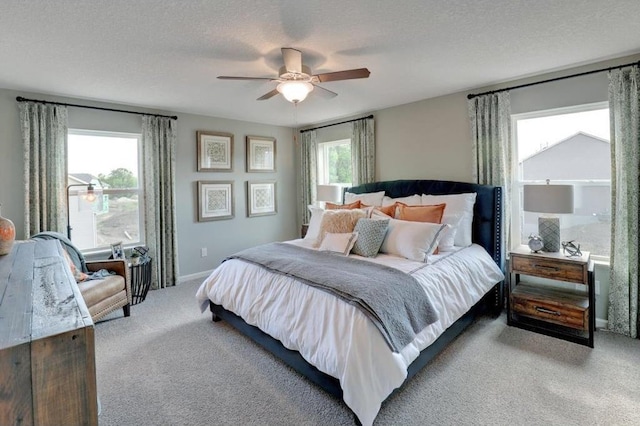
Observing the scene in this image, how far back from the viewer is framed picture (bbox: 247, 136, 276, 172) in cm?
530

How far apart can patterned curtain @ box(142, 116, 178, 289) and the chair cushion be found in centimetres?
99

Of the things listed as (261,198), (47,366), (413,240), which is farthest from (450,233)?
(261,198)

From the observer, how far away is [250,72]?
298 cm

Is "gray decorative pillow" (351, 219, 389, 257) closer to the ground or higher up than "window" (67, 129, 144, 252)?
closer to the ground

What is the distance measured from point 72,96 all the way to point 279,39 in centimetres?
294

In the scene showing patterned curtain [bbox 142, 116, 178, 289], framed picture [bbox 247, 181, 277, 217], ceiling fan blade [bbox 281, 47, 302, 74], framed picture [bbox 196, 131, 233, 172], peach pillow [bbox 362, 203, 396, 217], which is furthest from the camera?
framed picture [bbox 247, 181, 277, 217]

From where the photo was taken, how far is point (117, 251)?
12.8ft

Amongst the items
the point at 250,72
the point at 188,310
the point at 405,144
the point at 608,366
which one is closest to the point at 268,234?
the point at 188,310

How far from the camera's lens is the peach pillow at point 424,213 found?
3.22m

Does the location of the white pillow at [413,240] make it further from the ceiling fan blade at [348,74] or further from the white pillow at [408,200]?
the ceiling fan blade at [348,74]

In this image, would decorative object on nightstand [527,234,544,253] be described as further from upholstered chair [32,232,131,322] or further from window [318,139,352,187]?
upholstered chair [32,232,131,322]

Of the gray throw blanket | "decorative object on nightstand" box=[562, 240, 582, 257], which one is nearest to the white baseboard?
the gray throw blanket

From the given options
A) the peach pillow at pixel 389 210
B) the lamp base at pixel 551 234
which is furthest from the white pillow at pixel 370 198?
the lamp base at pixel 551 234

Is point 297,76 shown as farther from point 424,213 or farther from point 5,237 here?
point 5,237
